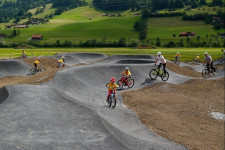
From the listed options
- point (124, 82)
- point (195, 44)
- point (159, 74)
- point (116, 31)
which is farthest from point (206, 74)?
point (116, 31)

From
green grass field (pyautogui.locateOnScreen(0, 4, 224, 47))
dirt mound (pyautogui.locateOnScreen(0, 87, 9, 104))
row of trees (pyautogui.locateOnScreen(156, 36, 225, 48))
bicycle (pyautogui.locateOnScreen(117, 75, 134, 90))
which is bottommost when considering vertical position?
row of trees (pyautogui.locateOnScreen(156, 36, 225, 48))

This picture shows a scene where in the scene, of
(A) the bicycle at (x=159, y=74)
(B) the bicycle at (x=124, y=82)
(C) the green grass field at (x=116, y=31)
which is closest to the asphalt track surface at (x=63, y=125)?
(B) the bicycle at (x=124, y=82)

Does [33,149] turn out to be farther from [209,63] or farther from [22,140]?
[209,63]

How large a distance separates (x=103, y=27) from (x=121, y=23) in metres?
15.9

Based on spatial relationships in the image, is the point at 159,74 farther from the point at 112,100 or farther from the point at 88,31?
the point at 88,31

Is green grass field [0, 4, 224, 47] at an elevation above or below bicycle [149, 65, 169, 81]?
above

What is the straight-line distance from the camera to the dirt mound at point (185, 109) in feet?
45.5

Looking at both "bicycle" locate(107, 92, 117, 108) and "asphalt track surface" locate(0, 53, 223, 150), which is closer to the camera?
"asphalt track surface" locate(0, 53, 223, 150)

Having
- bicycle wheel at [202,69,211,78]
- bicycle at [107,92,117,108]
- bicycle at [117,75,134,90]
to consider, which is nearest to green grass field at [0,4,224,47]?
bicycle wheel at [202,69,211,78]

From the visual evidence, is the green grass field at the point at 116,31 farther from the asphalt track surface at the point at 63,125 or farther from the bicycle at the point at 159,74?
the asphalt track surface at the point at 63,125

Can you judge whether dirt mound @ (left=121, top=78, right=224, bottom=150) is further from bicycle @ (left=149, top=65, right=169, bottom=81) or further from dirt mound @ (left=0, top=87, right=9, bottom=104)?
dirt mound @ (left=0, top=87, right=9, bottom=104)

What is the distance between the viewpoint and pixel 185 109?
760 inches

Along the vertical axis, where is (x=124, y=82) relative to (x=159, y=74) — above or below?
below

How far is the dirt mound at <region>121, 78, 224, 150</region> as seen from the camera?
13.9m
